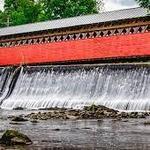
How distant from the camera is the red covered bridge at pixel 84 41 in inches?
883

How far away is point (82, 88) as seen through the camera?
21.6 metres

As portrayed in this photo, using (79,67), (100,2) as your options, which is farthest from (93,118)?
(100,2)

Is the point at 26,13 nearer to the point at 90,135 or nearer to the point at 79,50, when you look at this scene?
the point at 79,50

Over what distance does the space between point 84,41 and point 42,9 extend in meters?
35.1

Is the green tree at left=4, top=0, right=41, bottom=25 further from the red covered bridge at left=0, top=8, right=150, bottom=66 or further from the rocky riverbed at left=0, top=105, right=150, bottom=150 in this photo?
the rocky riverbed at left=0, top=105, right=150, bottom=150

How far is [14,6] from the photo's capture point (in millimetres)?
63219

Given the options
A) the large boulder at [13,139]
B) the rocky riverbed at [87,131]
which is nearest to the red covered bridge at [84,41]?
the rocky riverbed at [87,131]

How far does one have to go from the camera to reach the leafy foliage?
50.2 metres

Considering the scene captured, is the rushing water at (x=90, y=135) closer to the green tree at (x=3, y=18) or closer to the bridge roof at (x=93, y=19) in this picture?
the bridge roof at (x=93, y=19)

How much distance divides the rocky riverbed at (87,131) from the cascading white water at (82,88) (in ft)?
8.59

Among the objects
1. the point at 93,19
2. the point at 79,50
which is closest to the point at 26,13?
the point at 93,19

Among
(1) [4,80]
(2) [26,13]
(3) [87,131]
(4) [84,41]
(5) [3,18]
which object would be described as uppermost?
(5) [3,18]

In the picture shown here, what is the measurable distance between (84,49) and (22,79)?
3.25 metres

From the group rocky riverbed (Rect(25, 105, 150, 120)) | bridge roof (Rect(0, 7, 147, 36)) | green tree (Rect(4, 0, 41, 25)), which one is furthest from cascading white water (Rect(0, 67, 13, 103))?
green tree (Rect(4, 0, 41, 25))
